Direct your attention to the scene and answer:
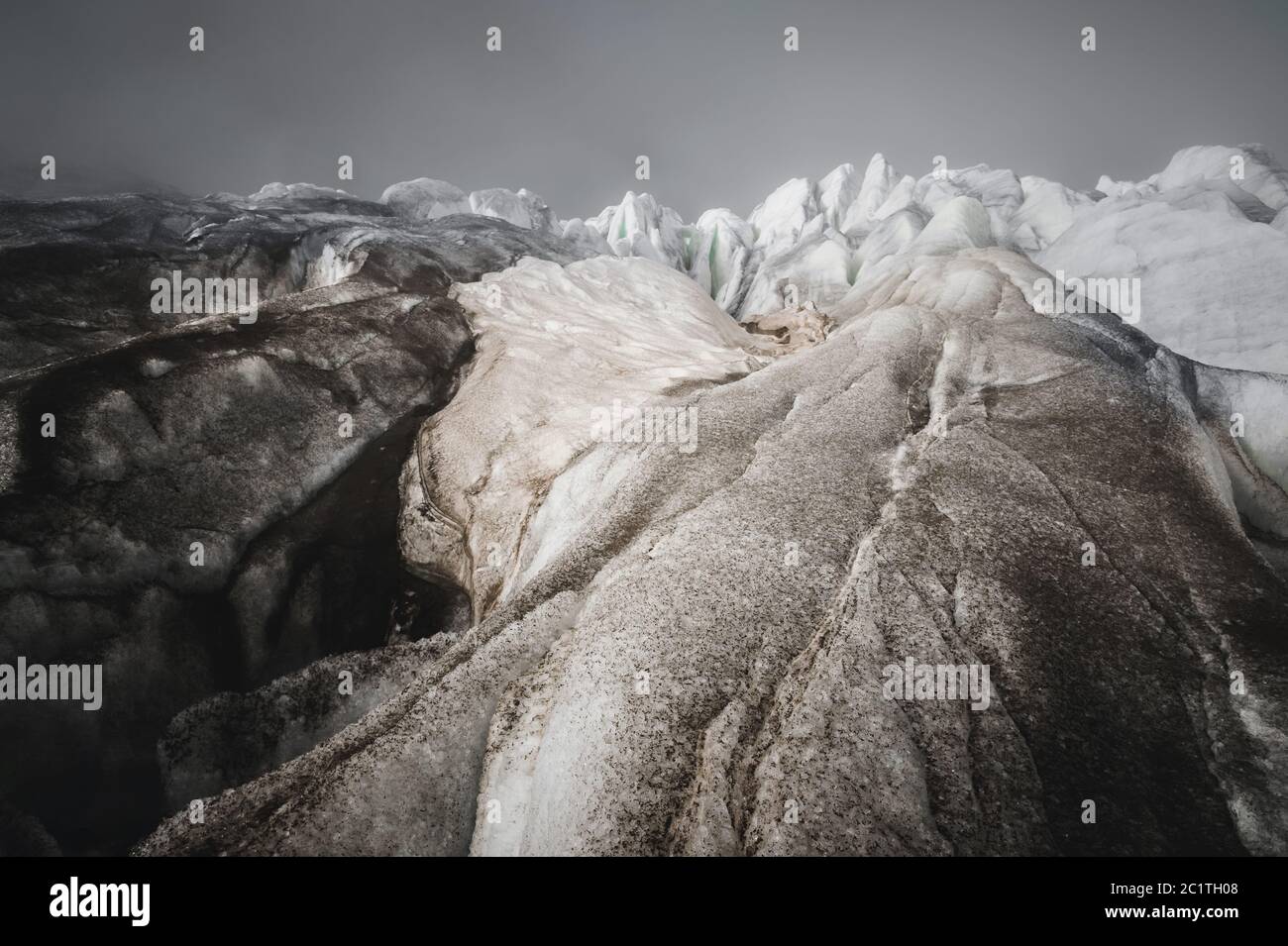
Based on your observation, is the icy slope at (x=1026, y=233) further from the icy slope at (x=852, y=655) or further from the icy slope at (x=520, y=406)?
the icy slope at (x=520, y=406)

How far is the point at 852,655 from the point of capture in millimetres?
9461

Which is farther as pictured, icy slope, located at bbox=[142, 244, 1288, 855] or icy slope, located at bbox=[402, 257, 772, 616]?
icy slope, located at bbox=[402, 257, 772, 616]

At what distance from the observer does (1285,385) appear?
66.9 ft

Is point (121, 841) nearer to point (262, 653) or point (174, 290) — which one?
point (262, 653)

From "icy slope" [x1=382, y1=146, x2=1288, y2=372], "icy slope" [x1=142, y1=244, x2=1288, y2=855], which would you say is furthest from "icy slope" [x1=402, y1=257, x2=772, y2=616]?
"icy slope" [x1=382, y1=146, x2=1288, y2=372]

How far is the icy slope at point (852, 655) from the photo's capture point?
25.2ft

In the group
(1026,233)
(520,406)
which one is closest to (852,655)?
(520,406)

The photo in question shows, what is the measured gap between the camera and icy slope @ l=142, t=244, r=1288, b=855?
25.2ft

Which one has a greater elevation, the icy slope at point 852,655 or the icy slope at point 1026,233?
the icy slope at point 1026,233

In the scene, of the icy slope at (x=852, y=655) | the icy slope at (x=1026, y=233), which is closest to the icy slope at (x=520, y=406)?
the icy slope at (x=852, y=655)

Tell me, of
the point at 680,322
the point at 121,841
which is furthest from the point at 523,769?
the point at 680,322

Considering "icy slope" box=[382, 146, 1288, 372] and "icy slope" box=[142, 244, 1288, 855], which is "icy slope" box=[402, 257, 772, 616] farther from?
"icy slope" box=[382, 146, 1288, 372]

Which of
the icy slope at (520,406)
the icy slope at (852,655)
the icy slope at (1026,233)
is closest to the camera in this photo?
the icy slope at (852,655)

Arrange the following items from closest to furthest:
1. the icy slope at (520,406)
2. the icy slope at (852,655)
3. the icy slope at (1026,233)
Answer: the icy slope at (852,655) → the icy slope at (520,406) → the icy slope at (1026,233)
